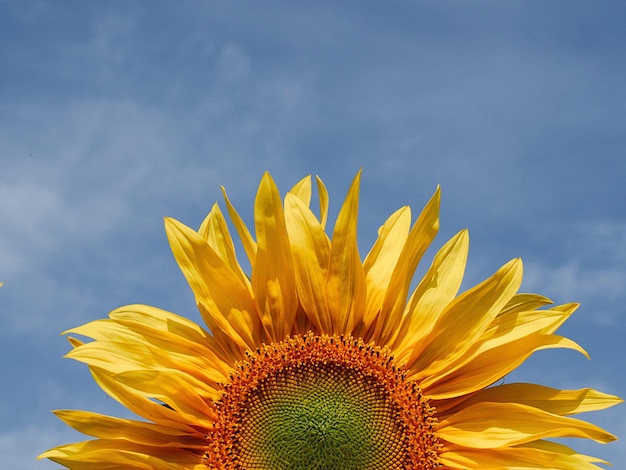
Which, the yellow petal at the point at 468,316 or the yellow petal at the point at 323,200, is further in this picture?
the yellow petal at the point at 323,200

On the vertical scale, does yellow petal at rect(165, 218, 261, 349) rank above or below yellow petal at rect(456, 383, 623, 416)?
above

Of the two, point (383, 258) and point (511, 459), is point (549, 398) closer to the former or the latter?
point (511, 459)

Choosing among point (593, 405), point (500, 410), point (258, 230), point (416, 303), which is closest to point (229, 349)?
point (258, 230)

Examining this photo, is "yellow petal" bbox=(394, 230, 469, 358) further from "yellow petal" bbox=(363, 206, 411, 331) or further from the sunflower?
"yellow petal" bbox=(363, 206, 411, 331)

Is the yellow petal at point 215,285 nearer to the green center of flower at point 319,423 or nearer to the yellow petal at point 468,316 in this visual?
the green center of flower at point 319,423

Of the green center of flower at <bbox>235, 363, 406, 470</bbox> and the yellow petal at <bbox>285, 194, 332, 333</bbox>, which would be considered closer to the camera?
the green center of flower at <bbox>235, 363, 406, 470</bbox>

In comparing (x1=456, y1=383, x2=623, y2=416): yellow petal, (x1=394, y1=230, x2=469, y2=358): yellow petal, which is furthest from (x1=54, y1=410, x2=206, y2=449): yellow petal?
(x1=456, y1=383, x2=623, y2=416): yellow petal

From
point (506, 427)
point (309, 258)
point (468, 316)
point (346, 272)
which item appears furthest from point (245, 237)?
point (506, 427)

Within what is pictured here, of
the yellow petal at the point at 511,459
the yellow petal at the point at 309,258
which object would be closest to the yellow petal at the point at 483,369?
the yellow petal at the point at 511,459
